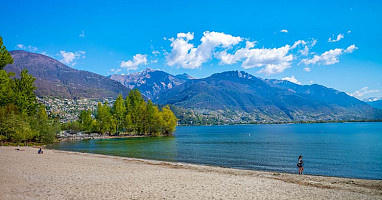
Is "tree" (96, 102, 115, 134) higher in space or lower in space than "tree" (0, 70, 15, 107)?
lower

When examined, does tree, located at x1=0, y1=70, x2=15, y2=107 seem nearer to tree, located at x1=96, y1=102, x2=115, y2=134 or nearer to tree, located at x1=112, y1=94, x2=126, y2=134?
tree, located at x1=96, y1=102, x2=115, y2=134

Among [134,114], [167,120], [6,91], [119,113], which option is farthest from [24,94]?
[167,120]

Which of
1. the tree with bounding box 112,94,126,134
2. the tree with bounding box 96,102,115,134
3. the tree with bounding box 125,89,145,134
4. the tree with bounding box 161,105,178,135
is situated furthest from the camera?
the tree with bounding box 161,105,178,135

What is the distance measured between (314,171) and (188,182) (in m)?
21.7

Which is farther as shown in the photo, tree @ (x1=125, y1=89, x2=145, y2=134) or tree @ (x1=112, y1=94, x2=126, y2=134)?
tree @ (x1=125, y1=89, x2=145, y2=134)

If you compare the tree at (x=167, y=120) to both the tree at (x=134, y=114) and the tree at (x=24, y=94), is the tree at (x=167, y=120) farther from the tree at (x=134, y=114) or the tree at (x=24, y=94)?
the tree at (x=24, y=94)

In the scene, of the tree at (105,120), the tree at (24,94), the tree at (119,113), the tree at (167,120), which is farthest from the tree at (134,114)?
the tree at (24,94)

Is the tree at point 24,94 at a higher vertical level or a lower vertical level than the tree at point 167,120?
higher

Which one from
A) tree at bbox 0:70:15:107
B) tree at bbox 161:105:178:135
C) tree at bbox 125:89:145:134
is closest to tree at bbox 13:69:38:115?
tree at bbox 0:70:15:107

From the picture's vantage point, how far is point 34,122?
70.3 metres

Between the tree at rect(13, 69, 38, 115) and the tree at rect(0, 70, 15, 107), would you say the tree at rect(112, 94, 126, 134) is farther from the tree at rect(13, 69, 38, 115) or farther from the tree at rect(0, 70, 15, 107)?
the tree at rect(0, 70, 15, 107)

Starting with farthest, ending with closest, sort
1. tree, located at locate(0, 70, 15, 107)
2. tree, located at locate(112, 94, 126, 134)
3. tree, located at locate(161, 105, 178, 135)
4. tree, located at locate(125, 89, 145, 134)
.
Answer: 1. tree, located at locate(161, 105, 178, 135)
2. tree, located at locate(125, 89, 145, 134)
3. tree, located at locate(112, 94, 126, 134)
4. tree, located at locate(0, 70, 15, 107)

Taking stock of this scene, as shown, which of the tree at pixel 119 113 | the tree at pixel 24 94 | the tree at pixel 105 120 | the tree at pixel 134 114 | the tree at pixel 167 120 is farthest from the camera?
the tree at pixel 167 120

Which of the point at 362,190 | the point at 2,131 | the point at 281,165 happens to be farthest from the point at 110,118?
the point at 362,190
